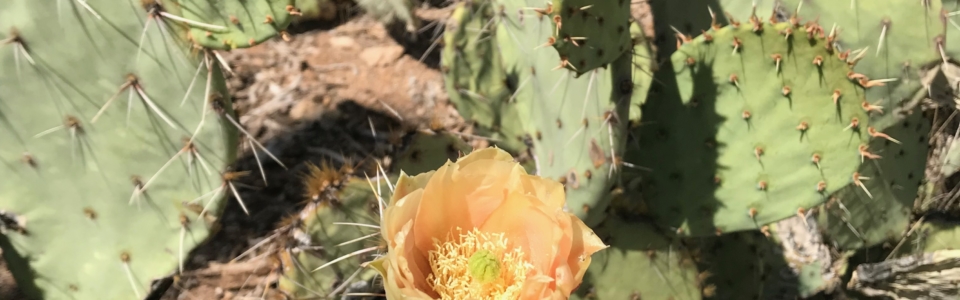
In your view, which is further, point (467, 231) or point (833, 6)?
point (833, 6)

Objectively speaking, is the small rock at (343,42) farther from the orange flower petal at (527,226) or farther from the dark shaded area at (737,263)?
the orange flower petal at (527,226)

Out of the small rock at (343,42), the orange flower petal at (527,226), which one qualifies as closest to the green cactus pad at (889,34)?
the orange flower petal at (527,226)

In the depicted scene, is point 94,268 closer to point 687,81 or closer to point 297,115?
point 297,115

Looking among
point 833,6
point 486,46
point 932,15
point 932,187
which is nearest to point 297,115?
point 486,46

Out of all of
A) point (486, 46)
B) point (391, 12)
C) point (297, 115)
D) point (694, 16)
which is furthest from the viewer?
point (391, 12)

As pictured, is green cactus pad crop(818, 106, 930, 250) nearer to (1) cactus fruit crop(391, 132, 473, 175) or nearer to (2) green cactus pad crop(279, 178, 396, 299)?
(1) cactus fruit crop(391, 132, 473, 175)

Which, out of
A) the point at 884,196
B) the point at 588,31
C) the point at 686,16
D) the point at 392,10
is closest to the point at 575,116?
the point at 588,31

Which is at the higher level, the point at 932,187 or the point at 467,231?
the point at 467,231
